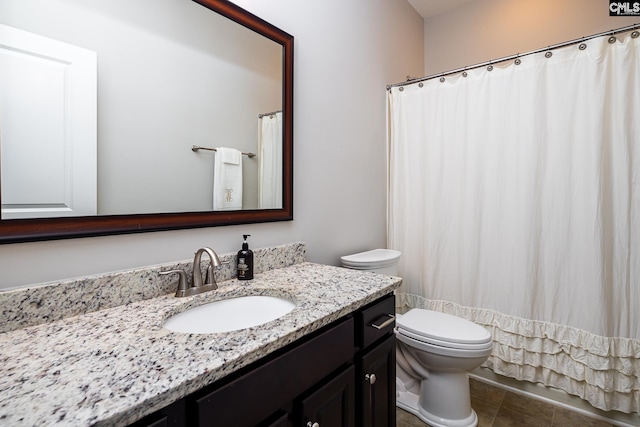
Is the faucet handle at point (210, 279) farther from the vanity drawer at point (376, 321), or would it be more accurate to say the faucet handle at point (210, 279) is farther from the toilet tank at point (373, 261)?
the toilet tank at point (373, 261)

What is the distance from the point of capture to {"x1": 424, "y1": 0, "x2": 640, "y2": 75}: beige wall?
207 centimetres

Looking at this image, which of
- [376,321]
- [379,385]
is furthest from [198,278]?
[379,385]

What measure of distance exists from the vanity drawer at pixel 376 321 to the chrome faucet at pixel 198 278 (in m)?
0.52

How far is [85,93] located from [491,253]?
6.72 feet

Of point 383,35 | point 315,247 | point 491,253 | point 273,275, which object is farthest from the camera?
point 383,35

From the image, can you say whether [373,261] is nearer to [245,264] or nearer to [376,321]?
[376,321]

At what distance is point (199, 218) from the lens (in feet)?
3.84

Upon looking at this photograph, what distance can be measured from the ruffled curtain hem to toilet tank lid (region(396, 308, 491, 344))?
0.30m

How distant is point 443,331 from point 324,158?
1098 millimetres

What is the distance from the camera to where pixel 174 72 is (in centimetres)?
112

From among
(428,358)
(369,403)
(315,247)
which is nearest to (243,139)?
(315,247)

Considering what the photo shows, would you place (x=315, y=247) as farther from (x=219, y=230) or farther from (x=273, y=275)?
(x=219, y=230)

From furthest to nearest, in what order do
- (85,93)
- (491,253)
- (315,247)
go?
1. (491,253)
2. (315,247)
3. (85,93)

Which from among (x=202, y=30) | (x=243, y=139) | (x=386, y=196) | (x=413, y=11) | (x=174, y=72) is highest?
(x=413, y=11)
